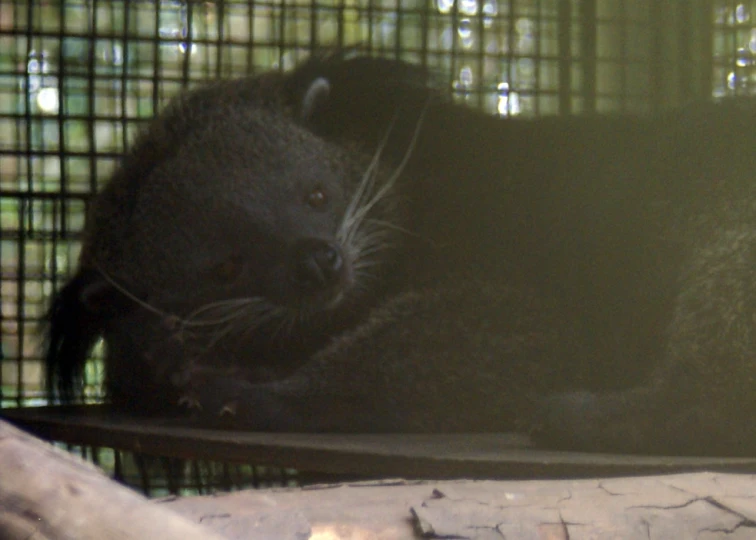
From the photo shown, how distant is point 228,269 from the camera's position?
218 cm

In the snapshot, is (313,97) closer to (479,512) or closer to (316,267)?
(316,267)

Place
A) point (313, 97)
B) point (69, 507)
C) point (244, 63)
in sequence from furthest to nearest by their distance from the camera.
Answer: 1. point (244, 63)
2. point (313, 97)
3. point (69, 507)

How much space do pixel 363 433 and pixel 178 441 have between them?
15.0 inches

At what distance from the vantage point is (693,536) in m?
1.06

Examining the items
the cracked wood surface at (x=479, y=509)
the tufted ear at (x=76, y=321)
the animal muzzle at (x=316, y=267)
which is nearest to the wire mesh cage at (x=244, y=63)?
the tufted ear at (x=76, y=321)

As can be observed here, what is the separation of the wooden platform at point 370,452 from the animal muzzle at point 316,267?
31cm

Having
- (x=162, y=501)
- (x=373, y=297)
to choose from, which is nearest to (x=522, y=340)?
(x=373, y=297)

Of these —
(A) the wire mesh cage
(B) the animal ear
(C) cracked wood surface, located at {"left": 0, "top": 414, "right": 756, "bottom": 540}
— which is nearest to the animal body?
(B) the animal ear

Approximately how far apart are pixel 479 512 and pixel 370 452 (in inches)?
27.1

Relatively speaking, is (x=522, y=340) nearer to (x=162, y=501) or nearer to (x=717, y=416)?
(x=717, y=416)

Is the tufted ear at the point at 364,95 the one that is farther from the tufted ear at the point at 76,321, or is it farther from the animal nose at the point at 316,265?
the tufted ear at the point at 76,321

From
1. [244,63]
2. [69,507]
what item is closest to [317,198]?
[244,63]

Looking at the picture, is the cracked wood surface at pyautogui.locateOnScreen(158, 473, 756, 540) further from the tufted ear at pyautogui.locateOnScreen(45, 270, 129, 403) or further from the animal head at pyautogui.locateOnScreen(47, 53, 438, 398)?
the tufted ear at pyautogui.locateOnScreen(45, 270, 129, 403)

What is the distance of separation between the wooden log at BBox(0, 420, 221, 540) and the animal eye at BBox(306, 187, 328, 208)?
1483 mm
